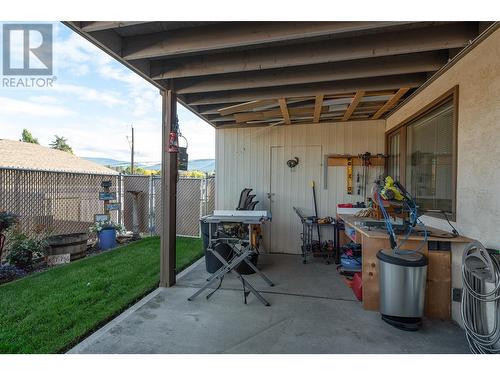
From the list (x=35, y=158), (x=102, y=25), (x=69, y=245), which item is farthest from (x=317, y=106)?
(x=35, y=158)

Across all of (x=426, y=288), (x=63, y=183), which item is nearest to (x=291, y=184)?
(x=426, y=288)

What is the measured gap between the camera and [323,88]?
3.43m

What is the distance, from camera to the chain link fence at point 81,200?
4.45 m

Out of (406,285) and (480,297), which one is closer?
(480,297)

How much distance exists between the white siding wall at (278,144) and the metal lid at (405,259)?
2.52 meters

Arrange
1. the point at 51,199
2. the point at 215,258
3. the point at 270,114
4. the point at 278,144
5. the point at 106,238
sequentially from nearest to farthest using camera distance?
the point at 215,258
the point at 270,114
the point at 51,199
the point at 278,144
the point at 106,238

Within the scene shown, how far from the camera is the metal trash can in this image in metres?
2.32

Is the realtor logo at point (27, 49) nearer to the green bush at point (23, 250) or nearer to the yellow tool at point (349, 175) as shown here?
the green bush at point (23, 250)

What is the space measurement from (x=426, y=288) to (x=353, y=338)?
1.03m

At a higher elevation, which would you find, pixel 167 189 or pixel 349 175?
pixel 349 175

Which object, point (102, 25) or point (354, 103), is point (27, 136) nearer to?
point (102, 25)

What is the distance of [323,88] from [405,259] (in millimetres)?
2328

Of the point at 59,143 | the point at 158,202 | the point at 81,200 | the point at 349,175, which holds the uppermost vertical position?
the point at 59,143

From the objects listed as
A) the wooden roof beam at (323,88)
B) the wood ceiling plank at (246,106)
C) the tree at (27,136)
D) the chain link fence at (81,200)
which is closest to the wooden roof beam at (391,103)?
the wooden roof beam at (323,88)
